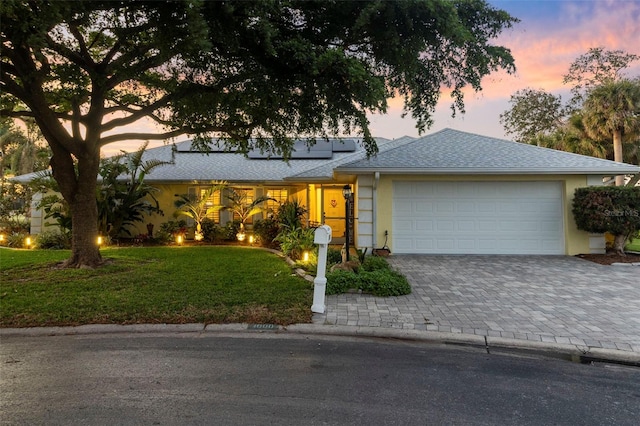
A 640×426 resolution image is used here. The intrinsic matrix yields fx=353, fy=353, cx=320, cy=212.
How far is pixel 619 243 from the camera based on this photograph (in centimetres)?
1054

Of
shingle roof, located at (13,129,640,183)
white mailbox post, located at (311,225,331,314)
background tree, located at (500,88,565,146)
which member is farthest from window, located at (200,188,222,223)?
background tree, located at (500,88,565,146)

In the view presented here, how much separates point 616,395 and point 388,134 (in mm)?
19482

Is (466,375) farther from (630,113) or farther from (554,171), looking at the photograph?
(630,113)

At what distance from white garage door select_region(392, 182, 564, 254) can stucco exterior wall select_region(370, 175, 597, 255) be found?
0.45 ft

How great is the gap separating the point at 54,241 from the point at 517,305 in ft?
48.9

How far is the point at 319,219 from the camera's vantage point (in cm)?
1491

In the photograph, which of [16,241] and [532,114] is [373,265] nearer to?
[16,241]

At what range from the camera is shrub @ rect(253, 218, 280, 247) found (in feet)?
44.4

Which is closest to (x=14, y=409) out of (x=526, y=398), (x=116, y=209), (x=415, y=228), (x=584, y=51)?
(x=526, y=398)

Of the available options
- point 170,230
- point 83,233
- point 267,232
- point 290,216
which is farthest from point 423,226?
point 170,230

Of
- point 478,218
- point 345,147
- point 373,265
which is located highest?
point 345,147

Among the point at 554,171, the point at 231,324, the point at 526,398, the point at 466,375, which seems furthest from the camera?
the point at 554,171

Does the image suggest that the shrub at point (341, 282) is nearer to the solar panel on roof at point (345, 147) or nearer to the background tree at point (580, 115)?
the solar panel on roof at point (345, 147)

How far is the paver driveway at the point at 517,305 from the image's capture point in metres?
4.84
